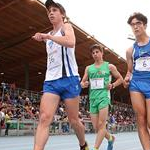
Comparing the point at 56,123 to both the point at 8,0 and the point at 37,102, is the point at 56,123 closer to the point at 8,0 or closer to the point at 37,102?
the point at 37,102

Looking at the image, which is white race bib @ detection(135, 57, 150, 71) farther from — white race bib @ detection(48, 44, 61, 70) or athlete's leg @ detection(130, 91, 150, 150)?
white race bib @ detection(48, 44, 61, 70)

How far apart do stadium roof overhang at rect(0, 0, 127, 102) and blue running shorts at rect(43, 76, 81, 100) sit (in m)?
14.9

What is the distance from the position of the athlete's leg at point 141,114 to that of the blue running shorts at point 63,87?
2.34 ft

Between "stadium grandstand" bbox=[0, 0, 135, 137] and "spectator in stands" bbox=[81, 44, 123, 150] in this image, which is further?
"stadium grandstand" bbox=[0, 0, 135, 137]

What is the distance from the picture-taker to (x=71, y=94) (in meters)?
4.44

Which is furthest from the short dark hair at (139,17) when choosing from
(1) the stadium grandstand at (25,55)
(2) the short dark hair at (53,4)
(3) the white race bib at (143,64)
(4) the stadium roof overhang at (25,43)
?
(4) the stadium roof overhang at (25,43)

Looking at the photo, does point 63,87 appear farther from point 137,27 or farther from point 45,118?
point 137,27

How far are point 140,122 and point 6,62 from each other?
91.5 feet

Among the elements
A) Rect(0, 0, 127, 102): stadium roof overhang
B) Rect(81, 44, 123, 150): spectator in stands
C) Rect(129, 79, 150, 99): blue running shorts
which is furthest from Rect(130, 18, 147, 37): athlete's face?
Rect(0, 0, 127, 102): stadium roof overhang

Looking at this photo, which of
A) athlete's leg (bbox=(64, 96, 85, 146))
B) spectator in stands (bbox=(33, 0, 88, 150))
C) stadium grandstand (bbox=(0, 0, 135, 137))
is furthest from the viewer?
stadium grandstand (bbox=(0, 0, 135, 137))

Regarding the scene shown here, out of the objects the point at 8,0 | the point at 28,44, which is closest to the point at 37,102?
the point at 28,44

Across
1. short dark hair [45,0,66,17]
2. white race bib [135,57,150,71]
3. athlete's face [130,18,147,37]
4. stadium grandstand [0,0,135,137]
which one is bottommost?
white race bib [135,57,150,71]

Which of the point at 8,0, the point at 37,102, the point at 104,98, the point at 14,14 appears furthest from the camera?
the point at 37,102

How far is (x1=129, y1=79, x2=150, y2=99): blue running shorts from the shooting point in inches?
178
